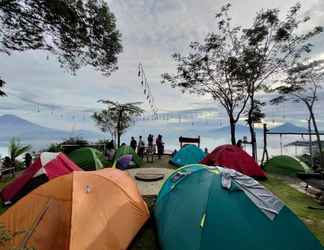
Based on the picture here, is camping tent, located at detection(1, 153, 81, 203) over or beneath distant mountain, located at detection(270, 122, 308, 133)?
beneath

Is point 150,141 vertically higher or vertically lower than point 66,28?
lower

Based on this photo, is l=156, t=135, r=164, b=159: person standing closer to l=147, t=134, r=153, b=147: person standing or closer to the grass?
l=147, t=134, r=153, b=147: person standing

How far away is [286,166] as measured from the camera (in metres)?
9.50

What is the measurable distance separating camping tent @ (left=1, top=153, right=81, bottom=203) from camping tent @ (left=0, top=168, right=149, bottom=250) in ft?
6.51

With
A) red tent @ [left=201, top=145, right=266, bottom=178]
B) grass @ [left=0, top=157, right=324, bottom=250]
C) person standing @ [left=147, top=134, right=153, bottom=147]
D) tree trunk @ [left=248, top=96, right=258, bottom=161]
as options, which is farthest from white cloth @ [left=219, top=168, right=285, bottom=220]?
person standing @ [left=147, top=134, right=153, bottom=147]

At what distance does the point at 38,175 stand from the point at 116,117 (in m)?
14.0

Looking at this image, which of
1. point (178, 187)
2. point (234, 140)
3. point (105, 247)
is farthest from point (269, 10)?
point (105, 247)

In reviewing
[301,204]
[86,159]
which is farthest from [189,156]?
[301,204]

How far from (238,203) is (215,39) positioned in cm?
1209

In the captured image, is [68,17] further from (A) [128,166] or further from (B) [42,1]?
(A) [128,166]

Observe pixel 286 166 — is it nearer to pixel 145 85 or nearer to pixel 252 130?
pixel 252 130

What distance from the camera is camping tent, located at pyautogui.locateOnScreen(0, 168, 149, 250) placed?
320cm

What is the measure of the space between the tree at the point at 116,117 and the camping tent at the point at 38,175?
11.8 m

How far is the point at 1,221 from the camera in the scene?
3582 millimetres
